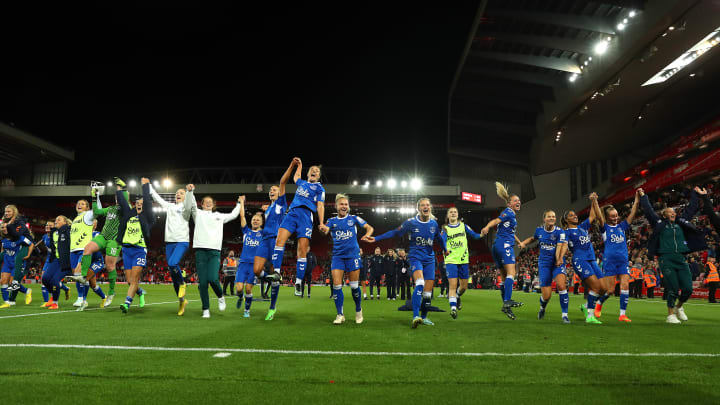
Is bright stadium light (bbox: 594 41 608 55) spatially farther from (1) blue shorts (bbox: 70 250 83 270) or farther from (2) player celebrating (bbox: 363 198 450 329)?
(1) blue shorts (bbox: 70 250 83 270)

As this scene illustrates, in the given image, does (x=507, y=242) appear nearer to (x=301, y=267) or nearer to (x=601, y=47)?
(x=301, y=267)

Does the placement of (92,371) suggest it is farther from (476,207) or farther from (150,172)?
(150,172)

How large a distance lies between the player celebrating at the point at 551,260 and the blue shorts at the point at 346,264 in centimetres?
373

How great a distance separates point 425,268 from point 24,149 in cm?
5212

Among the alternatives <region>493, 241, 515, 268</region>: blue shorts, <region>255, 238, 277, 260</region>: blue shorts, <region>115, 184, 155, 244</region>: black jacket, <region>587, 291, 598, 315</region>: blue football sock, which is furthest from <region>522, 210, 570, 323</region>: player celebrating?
<region>115, 184, 155, 244</region>: black jacket

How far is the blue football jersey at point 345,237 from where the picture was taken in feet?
24.7

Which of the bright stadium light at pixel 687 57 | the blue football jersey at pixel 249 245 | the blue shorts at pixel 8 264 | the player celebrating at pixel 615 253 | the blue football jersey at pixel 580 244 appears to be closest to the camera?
the blue football jersey at pixel 580 244

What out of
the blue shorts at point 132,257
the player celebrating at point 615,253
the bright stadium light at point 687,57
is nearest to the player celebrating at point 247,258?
the blue shorts at point 132,257

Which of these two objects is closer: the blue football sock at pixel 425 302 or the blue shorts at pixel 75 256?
the blue football sock at pixel 425 302

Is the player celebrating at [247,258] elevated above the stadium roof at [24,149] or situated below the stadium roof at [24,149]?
below

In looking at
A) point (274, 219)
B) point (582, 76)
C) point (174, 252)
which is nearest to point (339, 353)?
point (274, 219)

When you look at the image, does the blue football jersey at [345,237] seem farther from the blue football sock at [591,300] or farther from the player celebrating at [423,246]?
the blue football sock at [591,300]

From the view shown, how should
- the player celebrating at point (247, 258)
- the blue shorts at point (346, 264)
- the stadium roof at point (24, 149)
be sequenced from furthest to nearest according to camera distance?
the stadium roof at point (24, 149)
the player celebrating at point (247, 258)
the blue shorts at point (346, 264)

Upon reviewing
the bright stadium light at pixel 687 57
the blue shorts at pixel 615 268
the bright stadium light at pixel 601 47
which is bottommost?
the blue shorts at pixel 615 268
